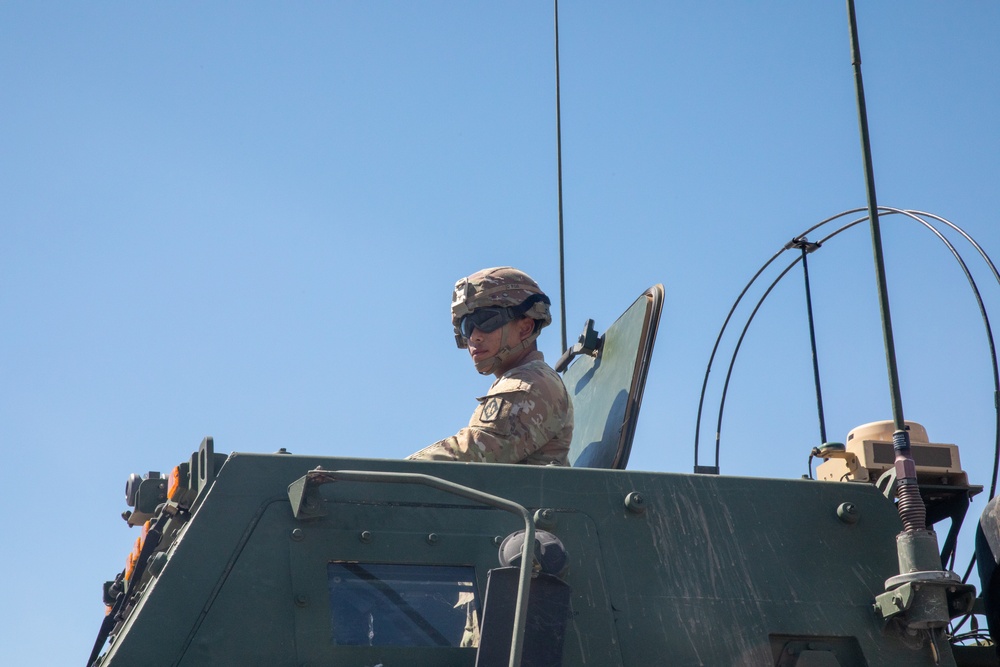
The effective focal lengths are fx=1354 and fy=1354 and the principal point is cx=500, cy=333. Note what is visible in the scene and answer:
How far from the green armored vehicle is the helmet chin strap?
1248 mm

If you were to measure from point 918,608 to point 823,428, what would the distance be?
2.01m

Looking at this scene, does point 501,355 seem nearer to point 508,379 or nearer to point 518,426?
point 508,379

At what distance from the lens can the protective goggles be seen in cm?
534

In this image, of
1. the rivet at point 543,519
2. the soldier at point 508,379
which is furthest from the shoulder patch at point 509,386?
the rivet at point 543,519

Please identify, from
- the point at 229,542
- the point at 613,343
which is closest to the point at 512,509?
the point at 229,542

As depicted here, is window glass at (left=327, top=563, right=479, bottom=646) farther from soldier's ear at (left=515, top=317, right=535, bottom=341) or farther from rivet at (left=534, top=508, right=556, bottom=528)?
soldier's ear at (left=515, top=317, right=535, bottom=341)

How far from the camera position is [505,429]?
4.78 m

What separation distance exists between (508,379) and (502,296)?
47 cm

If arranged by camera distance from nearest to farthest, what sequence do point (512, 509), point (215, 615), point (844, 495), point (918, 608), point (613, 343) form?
1. point (512, 509)
2. point (215, 615)
3. point (918, 608)
4. point (844, 495)
5. point (613, 343)

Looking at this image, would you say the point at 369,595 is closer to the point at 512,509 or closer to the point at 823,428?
the point at 512,509

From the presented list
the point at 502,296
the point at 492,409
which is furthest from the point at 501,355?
the point at 492,409

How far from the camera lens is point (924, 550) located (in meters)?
4.09

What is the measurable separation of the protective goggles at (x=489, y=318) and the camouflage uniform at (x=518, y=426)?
28cm

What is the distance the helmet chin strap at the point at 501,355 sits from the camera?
5.36 meters
